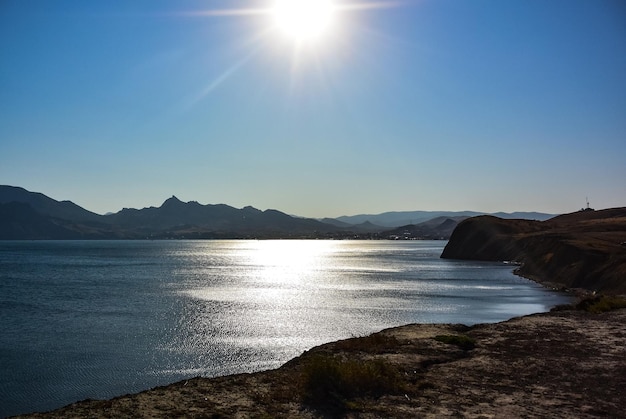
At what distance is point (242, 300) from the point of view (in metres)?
63.8

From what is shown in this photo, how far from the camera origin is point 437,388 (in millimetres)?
16125

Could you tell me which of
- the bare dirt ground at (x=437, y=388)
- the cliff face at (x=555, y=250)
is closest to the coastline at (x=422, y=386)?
the bare dirt ground at (x=437, y=388)

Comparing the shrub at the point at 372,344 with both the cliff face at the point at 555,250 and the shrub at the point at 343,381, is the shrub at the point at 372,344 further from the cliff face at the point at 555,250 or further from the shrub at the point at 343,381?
the cliff face at the point at 555,250

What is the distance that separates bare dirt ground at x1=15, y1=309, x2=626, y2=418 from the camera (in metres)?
14.0

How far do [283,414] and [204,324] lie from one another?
3230 centimetres

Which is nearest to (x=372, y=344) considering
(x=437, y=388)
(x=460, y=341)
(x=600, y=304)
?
(x=460, y=341)

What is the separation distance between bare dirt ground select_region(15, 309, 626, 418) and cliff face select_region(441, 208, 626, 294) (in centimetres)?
3981

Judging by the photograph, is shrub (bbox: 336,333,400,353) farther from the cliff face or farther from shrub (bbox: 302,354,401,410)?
the cliff face

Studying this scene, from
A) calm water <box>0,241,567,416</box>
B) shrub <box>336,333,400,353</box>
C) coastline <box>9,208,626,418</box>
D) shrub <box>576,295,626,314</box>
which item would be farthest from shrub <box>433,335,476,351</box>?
shrub <box>576,295,626,314</box>

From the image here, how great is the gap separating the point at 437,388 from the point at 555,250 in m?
86.5

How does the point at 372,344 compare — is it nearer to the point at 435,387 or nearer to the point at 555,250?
the point at 435,387

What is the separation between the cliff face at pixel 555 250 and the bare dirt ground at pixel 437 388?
1567 inches

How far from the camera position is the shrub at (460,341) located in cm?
2307

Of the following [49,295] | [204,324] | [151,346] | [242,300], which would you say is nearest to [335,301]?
[242,300]
